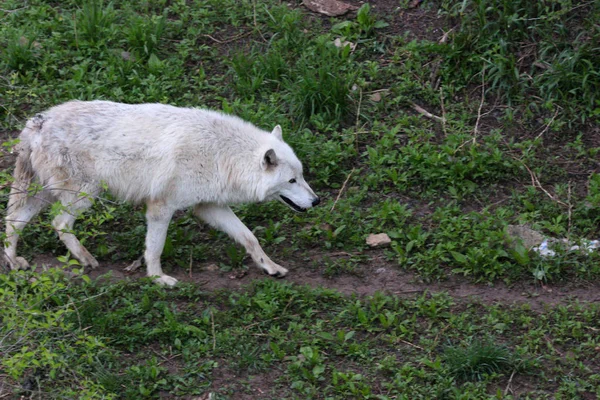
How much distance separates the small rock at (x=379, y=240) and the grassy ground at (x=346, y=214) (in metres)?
0.10

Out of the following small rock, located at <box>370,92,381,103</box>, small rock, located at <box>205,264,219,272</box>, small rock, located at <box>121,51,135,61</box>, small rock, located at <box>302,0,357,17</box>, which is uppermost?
small rock, located at <box>302,0,357,17</box>

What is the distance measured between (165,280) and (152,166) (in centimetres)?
98

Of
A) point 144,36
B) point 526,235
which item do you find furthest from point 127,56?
point 526,235

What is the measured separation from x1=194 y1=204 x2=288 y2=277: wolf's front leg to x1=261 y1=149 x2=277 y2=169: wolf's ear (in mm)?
612

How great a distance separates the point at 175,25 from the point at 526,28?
412 cm

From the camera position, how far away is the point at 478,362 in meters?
6.30

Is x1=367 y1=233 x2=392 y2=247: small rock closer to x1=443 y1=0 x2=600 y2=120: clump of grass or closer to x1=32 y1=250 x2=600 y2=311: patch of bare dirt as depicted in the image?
x1=32 y1=250 x2=600 y2=311: patch of bare dirt

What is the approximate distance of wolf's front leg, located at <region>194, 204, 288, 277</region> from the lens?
7703 millimetres

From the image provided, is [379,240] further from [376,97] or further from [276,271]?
[376,97]

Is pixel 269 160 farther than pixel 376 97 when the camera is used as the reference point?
No

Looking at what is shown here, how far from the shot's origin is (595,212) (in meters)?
8.24

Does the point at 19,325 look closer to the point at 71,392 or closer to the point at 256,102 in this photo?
the point at 71,392

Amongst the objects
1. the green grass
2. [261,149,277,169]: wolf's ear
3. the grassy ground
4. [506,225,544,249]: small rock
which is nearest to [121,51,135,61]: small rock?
the grassy ground

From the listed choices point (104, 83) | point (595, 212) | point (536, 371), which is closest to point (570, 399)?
point (536, 371)
